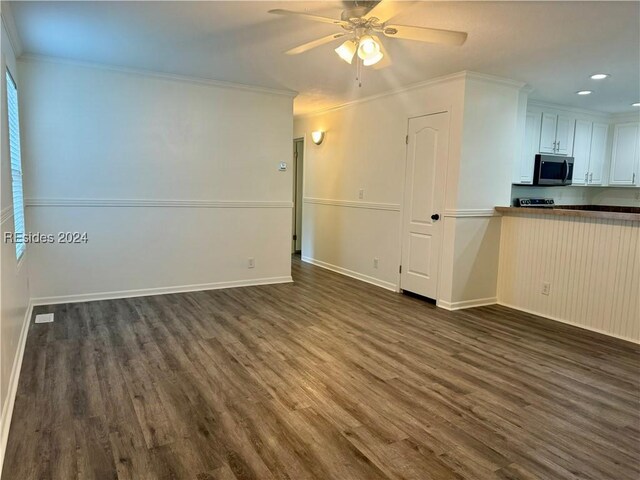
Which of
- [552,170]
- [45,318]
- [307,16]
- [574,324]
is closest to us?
[307,16]

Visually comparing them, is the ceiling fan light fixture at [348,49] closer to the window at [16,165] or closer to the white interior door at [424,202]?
the white interior door at [424,202]

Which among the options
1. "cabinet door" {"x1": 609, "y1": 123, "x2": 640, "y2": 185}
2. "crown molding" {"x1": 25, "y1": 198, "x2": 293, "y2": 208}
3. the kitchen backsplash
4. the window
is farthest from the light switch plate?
"cabinet door" {"x1": 609, "y1": 123, "x2": 640, "y2": 185}

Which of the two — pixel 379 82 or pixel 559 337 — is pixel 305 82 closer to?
pixel 379 82

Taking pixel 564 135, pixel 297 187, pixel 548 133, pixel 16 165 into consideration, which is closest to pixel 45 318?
pixel 16 165

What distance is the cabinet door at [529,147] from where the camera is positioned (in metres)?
5.32

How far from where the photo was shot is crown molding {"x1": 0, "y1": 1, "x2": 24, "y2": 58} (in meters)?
2.70

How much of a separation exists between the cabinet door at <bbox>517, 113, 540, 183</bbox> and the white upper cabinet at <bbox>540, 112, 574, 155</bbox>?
0.37 feet

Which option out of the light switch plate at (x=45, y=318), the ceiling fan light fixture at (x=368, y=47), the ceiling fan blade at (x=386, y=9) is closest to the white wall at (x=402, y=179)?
the ceiling fan light fixture at (x=368, y=47)

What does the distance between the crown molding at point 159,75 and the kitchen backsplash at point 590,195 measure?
3.80 m

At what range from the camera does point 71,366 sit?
2.83m

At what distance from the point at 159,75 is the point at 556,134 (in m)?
5.10

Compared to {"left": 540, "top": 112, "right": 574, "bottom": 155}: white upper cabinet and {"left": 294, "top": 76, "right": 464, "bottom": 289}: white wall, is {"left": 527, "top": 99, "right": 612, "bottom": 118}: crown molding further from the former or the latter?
{"left": 294, "top": 76, "right": 464, "bottom": 289}: white wall

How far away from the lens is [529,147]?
540cm

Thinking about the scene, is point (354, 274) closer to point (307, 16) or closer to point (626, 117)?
point (307, 16)
